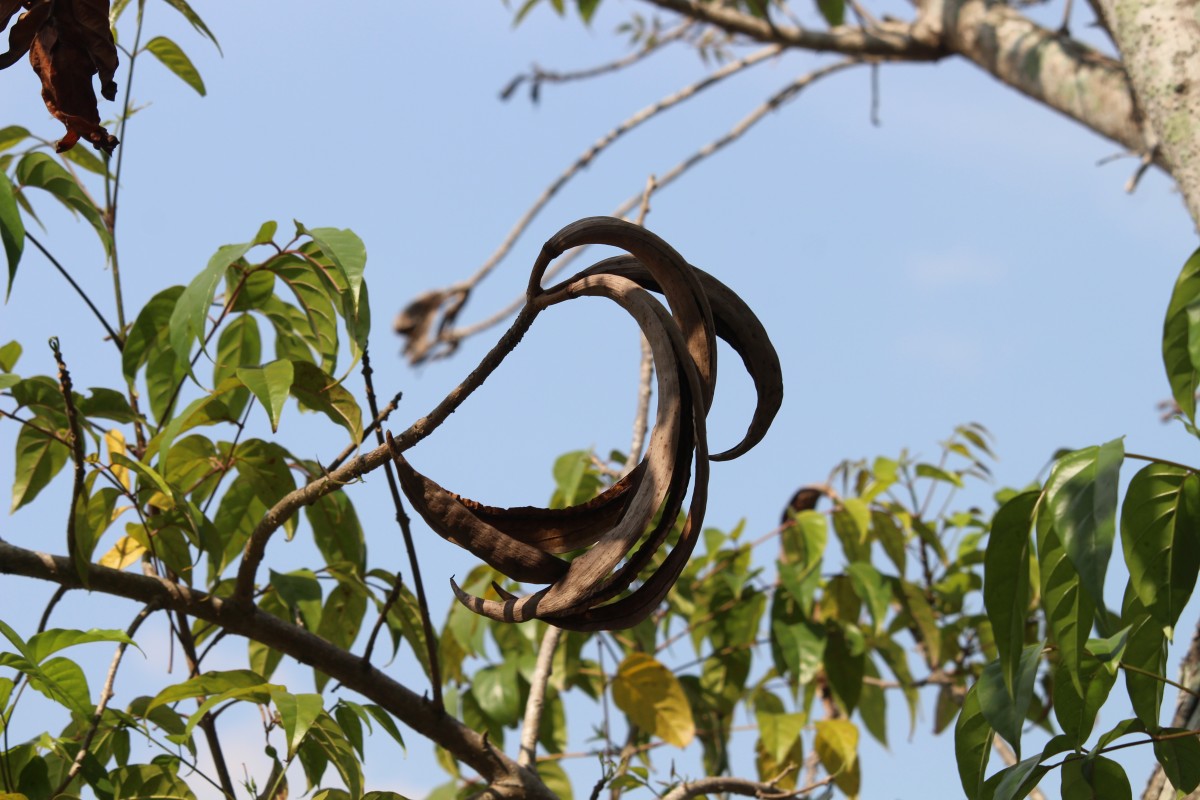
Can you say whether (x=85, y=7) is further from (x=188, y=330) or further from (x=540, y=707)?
(x=540, y=707)

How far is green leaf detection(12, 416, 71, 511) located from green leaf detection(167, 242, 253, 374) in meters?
0.37

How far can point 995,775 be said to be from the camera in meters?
1.02

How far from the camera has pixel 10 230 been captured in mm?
958

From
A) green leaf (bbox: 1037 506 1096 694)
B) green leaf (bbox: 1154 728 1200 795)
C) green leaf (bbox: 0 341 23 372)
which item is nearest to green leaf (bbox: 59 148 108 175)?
green leaf (bbox: 0 341 23 372)

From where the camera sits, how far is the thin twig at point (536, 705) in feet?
4.30

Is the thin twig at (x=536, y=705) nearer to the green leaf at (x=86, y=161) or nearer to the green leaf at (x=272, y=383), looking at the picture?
the green leaf at (x=272, y=383)

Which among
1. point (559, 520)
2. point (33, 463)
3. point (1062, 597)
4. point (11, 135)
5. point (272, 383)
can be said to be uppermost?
point (11, 135)

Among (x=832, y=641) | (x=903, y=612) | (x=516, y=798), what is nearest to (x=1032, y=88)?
(x=903, y=612)

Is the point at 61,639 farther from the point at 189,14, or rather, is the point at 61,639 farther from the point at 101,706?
the point at 189,14

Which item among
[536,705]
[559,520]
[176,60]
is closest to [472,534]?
[559,520]

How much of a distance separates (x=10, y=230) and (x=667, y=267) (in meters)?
0.55

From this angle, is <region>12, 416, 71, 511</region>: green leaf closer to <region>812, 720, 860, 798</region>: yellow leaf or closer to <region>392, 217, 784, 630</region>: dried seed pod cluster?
<region>392, 217, 784, 630</region>: dried seed pod cluster

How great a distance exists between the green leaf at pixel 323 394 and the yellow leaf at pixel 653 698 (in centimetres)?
84

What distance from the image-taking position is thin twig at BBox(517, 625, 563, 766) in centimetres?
131
